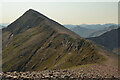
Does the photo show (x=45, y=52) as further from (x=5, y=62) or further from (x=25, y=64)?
(x=5, y=62)

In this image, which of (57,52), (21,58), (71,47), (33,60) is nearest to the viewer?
(71,47)

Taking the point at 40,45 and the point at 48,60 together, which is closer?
the point at 48,60

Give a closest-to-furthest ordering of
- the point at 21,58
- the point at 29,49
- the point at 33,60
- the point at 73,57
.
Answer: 1. the point at 73,57
2. the point at 33,60
3. the point at 21,58
4. the point at 29,49

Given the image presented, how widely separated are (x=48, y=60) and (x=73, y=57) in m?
38.2

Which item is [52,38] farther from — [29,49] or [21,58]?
[21,58]

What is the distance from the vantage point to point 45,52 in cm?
16575

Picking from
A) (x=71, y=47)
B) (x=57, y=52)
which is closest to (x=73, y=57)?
(x=71, y=47)

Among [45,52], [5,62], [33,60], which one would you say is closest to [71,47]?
[45,52]

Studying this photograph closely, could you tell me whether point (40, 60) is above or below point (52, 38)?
below

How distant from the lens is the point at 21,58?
17688cm

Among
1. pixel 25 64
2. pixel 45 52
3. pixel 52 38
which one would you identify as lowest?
pixel 25 64

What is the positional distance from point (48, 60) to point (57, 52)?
41.3 feet

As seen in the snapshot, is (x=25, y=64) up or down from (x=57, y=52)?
down

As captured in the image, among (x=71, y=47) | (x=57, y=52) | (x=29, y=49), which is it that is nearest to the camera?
(x=71, y=47)
